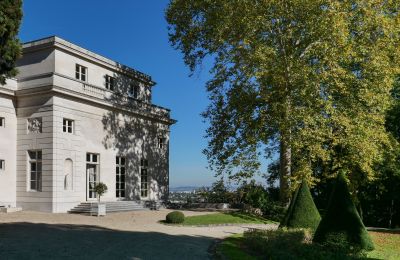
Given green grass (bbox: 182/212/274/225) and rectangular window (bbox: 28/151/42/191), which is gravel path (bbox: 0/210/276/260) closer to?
green grass (bbox: 182/212/274/225)

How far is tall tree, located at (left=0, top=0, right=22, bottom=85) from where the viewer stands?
642 inches

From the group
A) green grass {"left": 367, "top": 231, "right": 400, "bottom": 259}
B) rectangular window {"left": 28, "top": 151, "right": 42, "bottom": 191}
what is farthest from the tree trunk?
rectangular window {"left": 28, "top": 151, "right": 42, "bottom": 191}

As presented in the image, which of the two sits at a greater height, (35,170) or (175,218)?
(35,170)

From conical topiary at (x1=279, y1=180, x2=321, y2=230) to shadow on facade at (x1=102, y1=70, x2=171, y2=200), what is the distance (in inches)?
646

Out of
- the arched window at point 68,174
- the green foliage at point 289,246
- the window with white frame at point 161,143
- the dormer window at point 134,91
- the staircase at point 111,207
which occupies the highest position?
the dormer window at point 134,91

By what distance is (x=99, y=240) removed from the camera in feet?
49.5

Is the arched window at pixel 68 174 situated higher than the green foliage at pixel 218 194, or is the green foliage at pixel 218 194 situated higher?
the arched window at pixel 68 174

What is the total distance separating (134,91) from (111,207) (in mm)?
11860

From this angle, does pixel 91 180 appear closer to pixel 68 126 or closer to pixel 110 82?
pixel 68 126

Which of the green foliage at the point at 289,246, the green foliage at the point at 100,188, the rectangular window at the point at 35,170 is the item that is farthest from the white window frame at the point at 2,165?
the green foliage at the point at 289,246

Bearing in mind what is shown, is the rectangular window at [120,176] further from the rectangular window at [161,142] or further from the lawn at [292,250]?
the lawn at [292,250]

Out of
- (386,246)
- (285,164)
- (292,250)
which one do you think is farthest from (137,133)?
(292,250)

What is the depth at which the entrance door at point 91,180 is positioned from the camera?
29039 mm

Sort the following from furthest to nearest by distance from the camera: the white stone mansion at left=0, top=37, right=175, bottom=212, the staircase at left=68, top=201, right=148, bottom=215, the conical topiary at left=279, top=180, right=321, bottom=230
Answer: the white stone mansion at left=0, top=37, right=175, bottom=212 → the staircase at left=68, top=201, right=148, bottom=215 → the conical topiary at left=279, top=180, right=321, bottom=230
